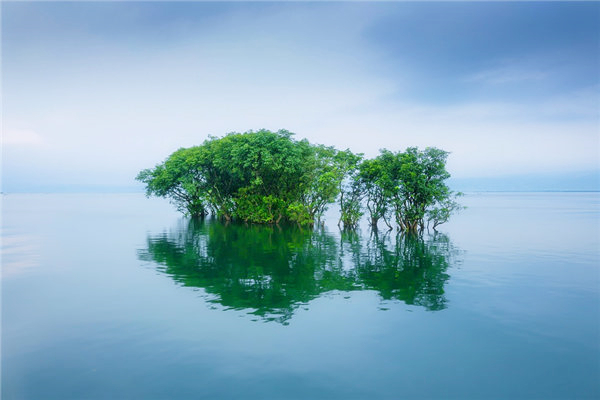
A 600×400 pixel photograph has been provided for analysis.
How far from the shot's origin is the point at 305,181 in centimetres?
4669

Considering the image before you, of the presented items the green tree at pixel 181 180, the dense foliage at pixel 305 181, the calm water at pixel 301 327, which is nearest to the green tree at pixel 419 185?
the dense foliage at pixel 305 181

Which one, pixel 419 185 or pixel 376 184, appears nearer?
pixel 419 185

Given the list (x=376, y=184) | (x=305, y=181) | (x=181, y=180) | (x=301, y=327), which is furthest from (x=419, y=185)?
(x=181, y=180)

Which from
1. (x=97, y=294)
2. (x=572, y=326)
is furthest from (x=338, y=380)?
(x=97, y=294)

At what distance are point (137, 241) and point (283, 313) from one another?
24.8 m

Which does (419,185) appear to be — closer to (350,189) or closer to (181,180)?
(350,189)

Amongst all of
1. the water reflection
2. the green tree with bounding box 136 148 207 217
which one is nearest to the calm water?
the water reflection

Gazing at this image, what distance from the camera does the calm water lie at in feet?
29.4

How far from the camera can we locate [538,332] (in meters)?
12.0

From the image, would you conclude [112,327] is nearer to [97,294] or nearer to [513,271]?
[97,294]

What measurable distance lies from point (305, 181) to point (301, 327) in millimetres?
35207

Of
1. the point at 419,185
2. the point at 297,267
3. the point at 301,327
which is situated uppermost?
the point at 419,185

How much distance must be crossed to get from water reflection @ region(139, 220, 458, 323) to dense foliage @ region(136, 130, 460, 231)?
5228mm

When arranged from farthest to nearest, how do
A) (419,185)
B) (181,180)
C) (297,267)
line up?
(181,180) < (419,185) < (297,267)
